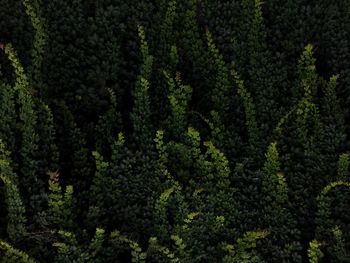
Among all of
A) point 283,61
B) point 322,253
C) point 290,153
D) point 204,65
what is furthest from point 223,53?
point 322,253

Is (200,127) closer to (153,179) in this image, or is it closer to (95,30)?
(153,179)

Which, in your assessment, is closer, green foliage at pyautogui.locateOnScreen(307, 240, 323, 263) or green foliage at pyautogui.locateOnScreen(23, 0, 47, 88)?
green foliage at pyautogui.locateOnScreen(307, 240, 323, 263)

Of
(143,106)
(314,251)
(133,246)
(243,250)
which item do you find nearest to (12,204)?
(133,246)

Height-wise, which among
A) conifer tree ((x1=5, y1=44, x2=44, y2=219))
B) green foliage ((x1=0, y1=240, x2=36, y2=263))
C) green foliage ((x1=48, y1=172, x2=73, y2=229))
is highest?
conifer tree ((x1=5, y1=44, x2=44, y2=219))

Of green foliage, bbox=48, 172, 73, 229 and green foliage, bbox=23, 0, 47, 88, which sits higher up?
green foliage, bbox=23, 0, 47, 88

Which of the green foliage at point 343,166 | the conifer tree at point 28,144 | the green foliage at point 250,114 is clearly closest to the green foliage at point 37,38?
the conifer tree at point 28,144

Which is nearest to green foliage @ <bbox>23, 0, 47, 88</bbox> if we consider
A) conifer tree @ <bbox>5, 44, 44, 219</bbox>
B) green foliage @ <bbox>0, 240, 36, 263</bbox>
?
conifer tree @ <bbox>5, 44, 44, 219</bbox>

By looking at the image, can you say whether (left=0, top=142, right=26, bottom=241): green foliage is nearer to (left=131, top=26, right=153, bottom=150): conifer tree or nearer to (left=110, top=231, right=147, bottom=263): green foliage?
(left=110, top=231, right=147, bottom=263): green foliage

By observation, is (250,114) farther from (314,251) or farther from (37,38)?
(37,38)

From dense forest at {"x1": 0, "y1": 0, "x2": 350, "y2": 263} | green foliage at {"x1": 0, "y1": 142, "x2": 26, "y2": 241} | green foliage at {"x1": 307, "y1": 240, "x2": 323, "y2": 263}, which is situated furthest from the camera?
dense forest at {"x1": 0, "y1": 0, "x2": 350, "y2": 263}
